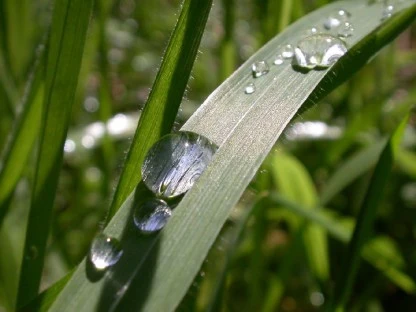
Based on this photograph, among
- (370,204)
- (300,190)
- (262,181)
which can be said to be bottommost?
(300,190)

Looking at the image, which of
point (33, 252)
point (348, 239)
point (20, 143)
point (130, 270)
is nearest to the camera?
point (130, 270)

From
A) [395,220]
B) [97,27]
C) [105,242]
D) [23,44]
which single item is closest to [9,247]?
[97,27]

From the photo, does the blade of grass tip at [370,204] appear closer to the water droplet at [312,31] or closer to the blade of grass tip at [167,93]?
the water droplet at [312,31]

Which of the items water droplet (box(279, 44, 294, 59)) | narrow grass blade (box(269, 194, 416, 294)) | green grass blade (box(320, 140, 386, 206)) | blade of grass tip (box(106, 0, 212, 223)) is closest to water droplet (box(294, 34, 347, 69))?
water droplet (box(279, 44, 294, 59))

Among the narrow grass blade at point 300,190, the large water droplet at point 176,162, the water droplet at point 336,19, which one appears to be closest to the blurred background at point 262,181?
the narrow grass blade at point 300,190

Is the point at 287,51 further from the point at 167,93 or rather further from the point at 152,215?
the point at 152,215

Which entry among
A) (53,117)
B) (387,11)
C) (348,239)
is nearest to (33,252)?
(53,117)

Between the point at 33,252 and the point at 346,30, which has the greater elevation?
the point at 346,30
